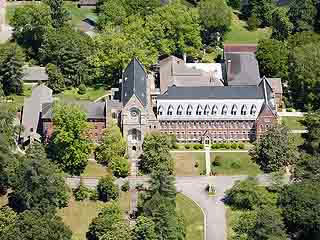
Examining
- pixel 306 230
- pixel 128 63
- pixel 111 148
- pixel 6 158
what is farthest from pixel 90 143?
pixel 306 230

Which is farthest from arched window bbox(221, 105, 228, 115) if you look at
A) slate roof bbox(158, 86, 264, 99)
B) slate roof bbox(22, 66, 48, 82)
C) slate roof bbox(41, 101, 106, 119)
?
slate roof bbox(22, 66, 48, 82)

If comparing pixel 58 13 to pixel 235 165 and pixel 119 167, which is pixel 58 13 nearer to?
pixel 119 167

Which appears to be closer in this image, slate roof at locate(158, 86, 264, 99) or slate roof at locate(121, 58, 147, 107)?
slate roof at locate(121, 58, 147, 107)

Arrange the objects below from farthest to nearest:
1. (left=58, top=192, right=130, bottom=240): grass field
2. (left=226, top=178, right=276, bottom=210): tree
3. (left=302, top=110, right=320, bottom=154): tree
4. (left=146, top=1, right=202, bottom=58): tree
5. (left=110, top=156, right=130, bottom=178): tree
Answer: (left=146, top=1, right=202, bottom=58): tree < (left=302, top=110, right=320, bottom=154): tree < (left=110, top=156, right=130, bottom=178): tree < (left=226, top=178, right=276, bottom=210): tree < (left=58, top=192, right=130, bottom=240): grass field

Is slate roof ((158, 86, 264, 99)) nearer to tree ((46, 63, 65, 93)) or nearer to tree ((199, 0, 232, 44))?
tree ((46, 63, 65, 93))

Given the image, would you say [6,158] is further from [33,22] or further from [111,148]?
[33,22]

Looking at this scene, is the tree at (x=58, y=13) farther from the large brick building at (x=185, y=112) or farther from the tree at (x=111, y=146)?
the tree at (x=111, y=146)
